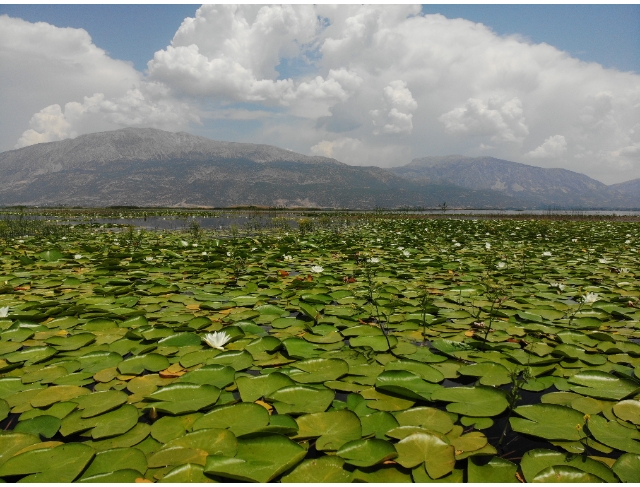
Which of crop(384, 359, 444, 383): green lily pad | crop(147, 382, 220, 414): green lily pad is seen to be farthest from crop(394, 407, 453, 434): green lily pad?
crop(147, 382, 220, 414): green lily pad

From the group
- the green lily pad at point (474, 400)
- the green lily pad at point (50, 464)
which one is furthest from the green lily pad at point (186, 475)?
the green lily pad at point (474, 400)

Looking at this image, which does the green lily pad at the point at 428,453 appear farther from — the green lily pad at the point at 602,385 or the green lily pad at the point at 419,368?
the green lily pad at the point at 602,385

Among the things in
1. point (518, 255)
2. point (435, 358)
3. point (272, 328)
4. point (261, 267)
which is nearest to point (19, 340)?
point (272, 328)

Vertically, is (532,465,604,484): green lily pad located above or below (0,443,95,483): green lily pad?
above

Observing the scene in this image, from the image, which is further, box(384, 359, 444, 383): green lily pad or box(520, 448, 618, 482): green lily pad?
box(384, 359, 444, 383): green lily pad

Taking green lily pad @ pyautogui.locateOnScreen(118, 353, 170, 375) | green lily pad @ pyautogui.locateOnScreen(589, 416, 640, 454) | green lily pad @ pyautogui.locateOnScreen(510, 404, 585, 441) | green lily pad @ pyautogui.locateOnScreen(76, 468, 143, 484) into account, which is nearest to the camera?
green lily pad @ pyautogui.locateOnScreen(76, 468, 143, 484)

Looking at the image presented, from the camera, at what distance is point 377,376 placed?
2428 mm

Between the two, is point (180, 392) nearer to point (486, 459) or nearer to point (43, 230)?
point (486, 459)

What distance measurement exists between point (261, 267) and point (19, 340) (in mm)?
4014

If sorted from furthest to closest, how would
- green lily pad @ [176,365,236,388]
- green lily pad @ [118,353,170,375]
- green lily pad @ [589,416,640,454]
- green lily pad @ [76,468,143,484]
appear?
green lily pad @ [118,353,170,375]
green lily pad @ [176,365,236,388]
green lily pad @ [589,416,640,454]
green lily pad @ [76,468,143,484]

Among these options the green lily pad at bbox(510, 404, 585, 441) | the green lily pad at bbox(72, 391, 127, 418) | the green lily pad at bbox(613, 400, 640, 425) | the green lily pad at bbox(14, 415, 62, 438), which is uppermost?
the green lily pad at bbox(613, 400, 640, 425)

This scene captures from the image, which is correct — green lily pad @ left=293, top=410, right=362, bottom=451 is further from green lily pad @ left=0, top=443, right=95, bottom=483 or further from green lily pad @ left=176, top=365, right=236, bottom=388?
green lily pad @ left=0, top=443, right=95, bottom=483

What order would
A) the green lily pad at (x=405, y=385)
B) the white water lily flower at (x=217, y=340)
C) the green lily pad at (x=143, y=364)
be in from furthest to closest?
1. the white water lily flower at (x=217, y=340)
2. the green lily pad at (x=143, y=364)
3. the green lily pad at (x=405, y=385)

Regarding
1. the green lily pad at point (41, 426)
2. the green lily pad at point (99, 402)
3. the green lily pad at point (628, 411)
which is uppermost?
the green lily pad at point (628, 411)
